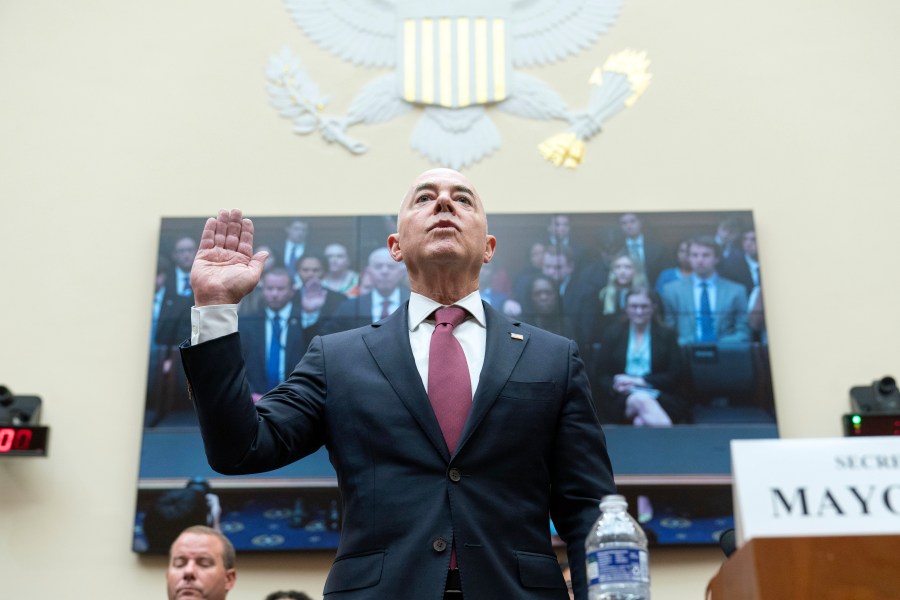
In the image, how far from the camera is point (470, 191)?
2369mm

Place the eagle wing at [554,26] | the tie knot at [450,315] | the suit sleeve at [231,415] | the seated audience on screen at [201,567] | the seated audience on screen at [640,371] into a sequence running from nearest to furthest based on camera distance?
the suit sleeve at [231,415]
the tie knot at [450,315]
the seated audience on screen at [201,567]
the seated audience on screen at [640,371]
the eagle wing at [554,26]

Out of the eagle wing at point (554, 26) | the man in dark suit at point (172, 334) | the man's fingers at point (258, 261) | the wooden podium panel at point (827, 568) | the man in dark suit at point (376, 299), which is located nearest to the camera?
the wooden podium panel at point (827, 568)

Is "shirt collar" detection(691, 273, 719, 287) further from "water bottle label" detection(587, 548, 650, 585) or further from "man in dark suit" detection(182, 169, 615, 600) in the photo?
"water bottle label" detection(587, 548, 650, 585)

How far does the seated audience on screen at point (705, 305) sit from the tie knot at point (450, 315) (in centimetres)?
364

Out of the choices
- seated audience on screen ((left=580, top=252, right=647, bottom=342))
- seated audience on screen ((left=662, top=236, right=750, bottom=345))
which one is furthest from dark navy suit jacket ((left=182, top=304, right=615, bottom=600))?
seated audience on screen ((left=662, top=236, right=750, bottom=345))

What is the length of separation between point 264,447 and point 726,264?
14.4 ft

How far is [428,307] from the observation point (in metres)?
2.23

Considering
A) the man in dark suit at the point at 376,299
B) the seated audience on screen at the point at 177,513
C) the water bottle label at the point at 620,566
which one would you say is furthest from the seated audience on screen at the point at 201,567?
the water bottle label at the point at 620,566

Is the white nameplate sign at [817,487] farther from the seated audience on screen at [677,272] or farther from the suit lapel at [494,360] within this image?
the seated audience on screen at [677,272]

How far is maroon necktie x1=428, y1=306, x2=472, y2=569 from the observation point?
77.6 inches

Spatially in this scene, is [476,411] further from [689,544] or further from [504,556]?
[689,544]

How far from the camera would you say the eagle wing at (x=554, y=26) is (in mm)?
6500

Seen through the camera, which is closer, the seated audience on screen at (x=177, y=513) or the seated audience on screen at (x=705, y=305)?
the seated audience on screen at (x=177, y=513)

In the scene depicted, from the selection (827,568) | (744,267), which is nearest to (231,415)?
(827,568)
